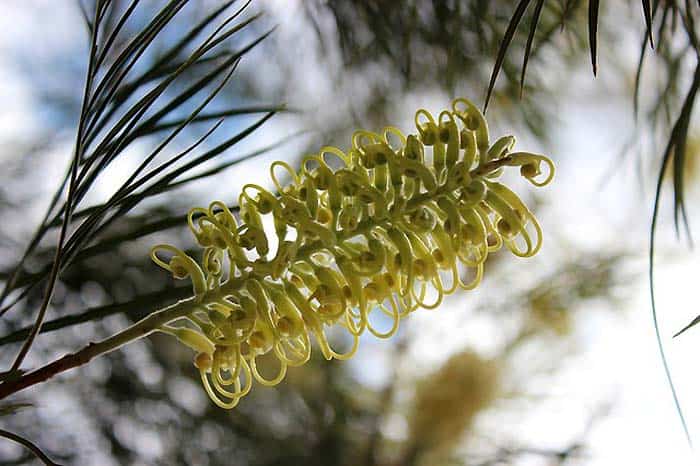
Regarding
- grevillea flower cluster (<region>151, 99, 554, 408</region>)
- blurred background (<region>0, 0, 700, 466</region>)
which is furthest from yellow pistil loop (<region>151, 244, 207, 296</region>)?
blurred background (<region>0, 0, 700, 466</region>)

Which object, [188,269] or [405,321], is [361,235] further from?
[405,321]

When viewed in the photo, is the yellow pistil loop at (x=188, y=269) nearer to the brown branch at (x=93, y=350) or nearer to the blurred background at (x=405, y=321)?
the brown branch at (x=93, y=350)

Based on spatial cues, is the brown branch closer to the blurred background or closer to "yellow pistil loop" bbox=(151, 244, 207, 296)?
"yellow pistil loop" bbox=(151, 244, 207, 296)

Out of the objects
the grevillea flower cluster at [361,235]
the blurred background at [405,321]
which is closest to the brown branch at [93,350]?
the grevillea flower cluster at [361,235]

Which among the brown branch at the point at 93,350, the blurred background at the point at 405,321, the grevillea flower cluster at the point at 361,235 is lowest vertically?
the brown branch at the point at 93,350

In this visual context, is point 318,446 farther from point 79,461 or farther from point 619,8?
point 619,8

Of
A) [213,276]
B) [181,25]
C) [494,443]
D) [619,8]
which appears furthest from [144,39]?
[494,443]
